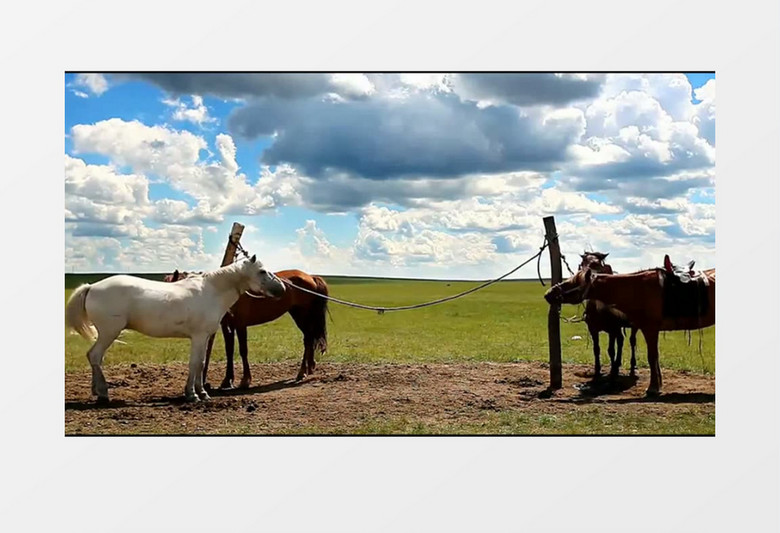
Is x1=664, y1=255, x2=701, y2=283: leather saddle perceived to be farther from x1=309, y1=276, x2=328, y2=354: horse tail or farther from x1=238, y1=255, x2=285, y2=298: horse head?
x1=238, y1=255, x2=285, y2=298: horse head

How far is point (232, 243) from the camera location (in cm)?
960

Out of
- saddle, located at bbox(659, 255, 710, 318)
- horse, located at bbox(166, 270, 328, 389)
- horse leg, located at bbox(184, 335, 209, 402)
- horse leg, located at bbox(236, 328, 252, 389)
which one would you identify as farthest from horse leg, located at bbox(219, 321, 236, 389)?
saddle, located at bbox(659, 255, 710, 318)

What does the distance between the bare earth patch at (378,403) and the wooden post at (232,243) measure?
1.93 m

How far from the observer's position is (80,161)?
28.7ft

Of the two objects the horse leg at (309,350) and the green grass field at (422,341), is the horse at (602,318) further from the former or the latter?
the horse leg at (309,350)

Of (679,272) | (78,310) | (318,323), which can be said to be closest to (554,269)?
(679,272)

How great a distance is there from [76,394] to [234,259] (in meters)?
2.73

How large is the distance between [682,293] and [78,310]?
7878 mm

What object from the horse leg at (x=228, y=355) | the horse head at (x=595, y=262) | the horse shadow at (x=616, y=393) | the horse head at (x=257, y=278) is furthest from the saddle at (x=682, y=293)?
the horse leg at (x=228, y=355)

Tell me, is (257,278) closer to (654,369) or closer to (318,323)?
(318,323)

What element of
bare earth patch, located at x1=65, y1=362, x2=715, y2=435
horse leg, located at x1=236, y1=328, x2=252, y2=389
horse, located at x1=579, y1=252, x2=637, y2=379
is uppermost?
horse, located at x1=579, y1=252, x2=637, y2=379

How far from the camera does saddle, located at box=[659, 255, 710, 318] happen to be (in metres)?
9.09

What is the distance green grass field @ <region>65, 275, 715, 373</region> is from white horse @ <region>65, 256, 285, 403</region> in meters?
0.42

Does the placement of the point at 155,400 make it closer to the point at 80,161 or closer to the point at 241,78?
the point at 80,161
